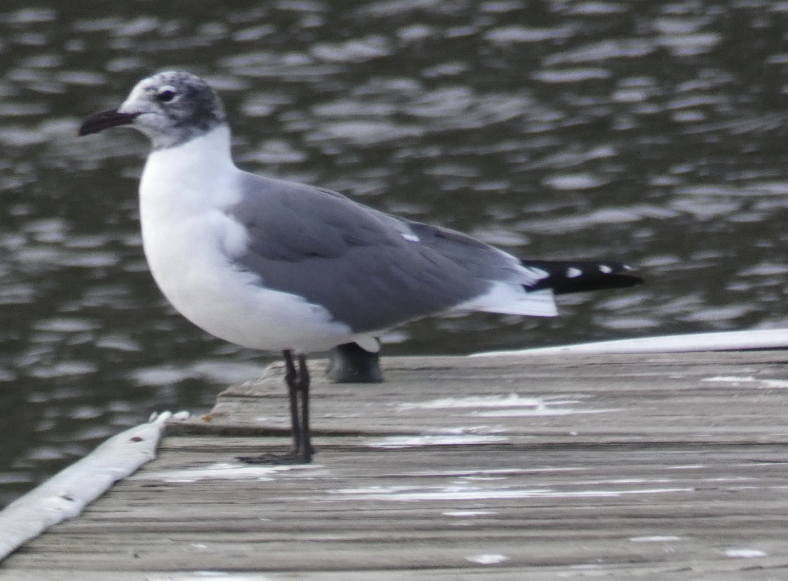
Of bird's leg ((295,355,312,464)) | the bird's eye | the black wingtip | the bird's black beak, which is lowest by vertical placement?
bird's leg ((295,355,312,464))

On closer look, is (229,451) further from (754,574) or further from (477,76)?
(477,76)

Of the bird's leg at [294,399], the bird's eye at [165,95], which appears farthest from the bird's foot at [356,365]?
the bird's eye at [165,95]

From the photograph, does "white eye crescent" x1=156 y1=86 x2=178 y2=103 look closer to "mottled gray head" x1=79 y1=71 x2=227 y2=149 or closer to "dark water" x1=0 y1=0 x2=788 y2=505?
"mottled gray head" x1=79 y1=71 x2=227 y2=149

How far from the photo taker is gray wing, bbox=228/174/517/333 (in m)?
3.79

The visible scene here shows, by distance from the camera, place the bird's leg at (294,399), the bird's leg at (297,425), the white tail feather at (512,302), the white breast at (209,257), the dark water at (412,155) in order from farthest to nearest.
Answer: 1. the dark water at (412,155)
2. the white tail feather at (512,302)
3. the bird's leg at (294,399)
4. the bird's leg at (297,425)
5. the white breast at (209,257)

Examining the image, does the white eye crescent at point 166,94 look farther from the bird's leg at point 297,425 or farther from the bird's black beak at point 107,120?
the bird's leg at point 297,425

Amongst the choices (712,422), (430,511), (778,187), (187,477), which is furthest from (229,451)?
(778,187)

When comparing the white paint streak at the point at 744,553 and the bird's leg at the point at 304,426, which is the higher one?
the bird's leg at the point at 304,426

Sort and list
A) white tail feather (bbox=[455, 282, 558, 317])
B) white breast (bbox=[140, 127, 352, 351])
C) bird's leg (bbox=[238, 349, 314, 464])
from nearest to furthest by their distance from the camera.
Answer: white breast (bbox=[140, 127, 352, 351]), bird's leg (bbox=[238, 349, 314, 464]), white tail feather (bbox=[455, 282, 558, 317])

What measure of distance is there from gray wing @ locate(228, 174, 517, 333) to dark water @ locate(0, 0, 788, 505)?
2511mm

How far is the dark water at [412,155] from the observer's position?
7043mm

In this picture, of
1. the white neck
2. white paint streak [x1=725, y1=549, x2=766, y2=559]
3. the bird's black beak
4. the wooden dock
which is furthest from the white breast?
white paint streak [x1=725, y1=549, x2=766, y2=559]

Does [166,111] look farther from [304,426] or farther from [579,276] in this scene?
[579,276]

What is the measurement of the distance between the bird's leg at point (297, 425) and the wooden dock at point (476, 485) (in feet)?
0.16
